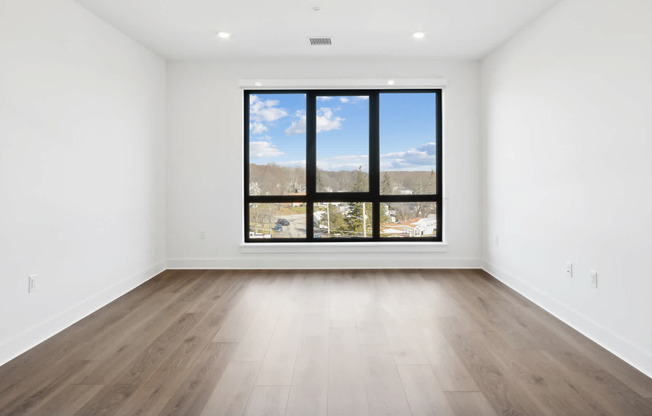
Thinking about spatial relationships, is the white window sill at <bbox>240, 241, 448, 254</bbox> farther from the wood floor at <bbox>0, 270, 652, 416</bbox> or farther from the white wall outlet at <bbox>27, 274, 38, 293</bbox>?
the white wall outlet at <bbox>27, 274, 38, 293</bbox>

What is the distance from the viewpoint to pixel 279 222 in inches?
197

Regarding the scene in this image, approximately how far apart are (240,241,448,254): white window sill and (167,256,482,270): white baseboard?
0.33ft

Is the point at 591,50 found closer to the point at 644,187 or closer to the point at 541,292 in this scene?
the point at 644,187

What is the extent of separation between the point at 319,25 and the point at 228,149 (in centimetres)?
188

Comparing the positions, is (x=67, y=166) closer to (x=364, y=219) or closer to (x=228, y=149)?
(x=228, y=149)

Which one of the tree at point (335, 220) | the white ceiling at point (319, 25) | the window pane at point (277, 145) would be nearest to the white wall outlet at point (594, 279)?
the white ceiling at point (319, 25)

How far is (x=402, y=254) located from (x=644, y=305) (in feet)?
8.91

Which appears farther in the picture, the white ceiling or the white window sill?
the white window sill

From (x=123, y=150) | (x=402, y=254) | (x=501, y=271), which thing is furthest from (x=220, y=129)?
(x=501, y=271)

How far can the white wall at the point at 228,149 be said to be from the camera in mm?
4797

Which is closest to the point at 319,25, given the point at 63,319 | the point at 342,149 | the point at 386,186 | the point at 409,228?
the point at 342,149

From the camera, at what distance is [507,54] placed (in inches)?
162

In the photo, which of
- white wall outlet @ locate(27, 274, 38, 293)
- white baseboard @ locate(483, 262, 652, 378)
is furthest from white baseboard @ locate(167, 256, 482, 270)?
white wall outlet @ locate(27, 274, 38, 293)

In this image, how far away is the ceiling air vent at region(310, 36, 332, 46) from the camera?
13.4 ft
